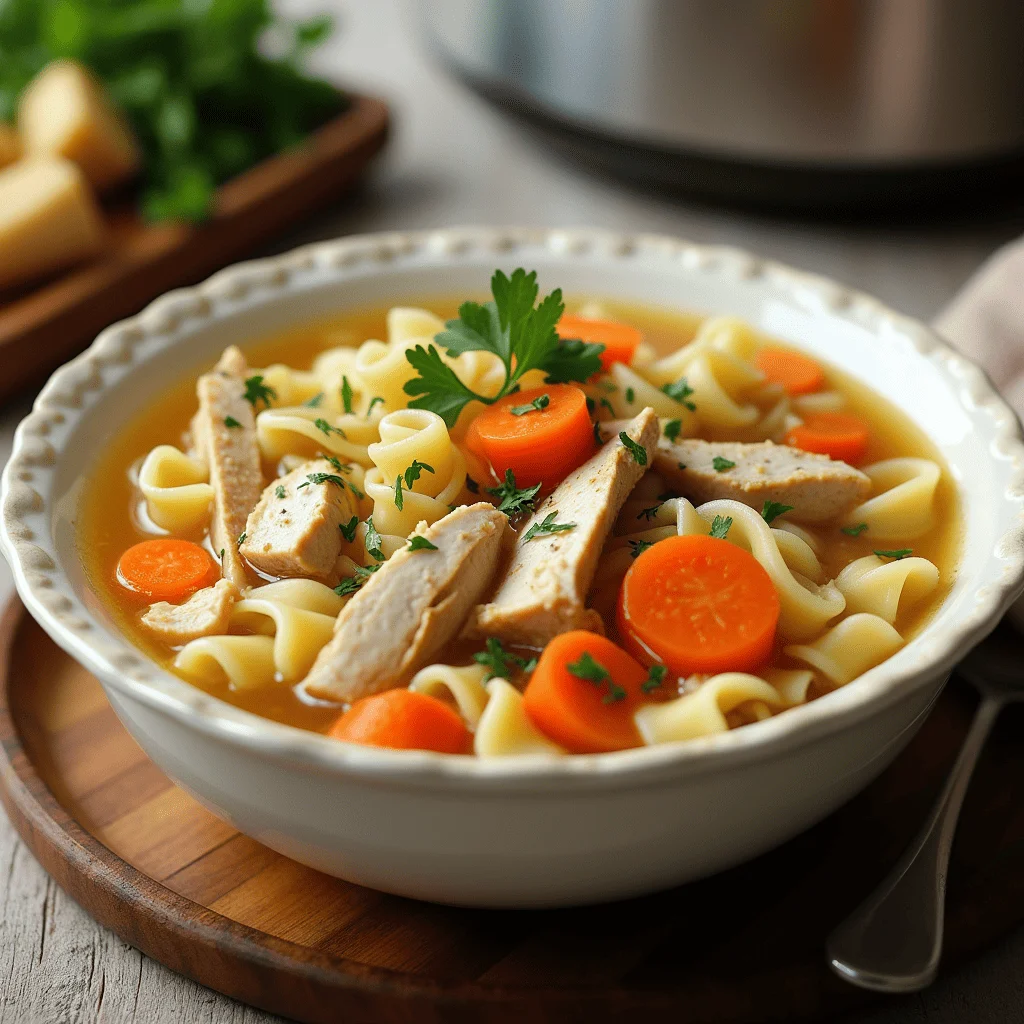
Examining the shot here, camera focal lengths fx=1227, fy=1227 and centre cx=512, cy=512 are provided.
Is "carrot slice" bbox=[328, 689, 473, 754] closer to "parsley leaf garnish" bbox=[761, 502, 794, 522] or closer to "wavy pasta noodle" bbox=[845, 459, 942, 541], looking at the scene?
"parsley leaf garnish" bbox=[761, 502, 794, 522]

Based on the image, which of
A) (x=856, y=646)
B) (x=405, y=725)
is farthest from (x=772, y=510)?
(x=405, y=725)

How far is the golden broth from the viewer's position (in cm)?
318

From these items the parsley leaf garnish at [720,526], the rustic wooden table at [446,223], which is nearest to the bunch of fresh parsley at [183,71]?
the rustic wooden table at [446,223]

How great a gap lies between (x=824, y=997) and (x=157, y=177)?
5265 millimetres

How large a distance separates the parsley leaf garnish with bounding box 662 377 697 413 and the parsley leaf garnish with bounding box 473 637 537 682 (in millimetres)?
1192

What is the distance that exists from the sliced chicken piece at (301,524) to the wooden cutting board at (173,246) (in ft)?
7.28

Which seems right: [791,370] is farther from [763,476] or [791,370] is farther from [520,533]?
[520,533]

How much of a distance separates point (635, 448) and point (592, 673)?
0.79m

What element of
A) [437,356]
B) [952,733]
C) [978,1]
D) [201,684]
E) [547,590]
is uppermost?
[978,1]

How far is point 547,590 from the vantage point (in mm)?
3049

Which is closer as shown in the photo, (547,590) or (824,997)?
(824,997)

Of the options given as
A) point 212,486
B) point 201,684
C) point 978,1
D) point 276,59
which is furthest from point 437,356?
point 276,59

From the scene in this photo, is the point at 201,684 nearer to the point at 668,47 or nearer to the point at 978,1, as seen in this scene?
the point at 668,47

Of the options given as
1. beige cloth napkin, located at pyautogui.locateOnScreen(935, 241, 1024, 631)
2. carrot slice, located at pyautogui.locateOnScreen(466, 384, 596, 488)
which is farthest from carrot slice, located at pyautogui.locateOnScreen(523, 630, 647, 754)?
beige cloth napkin, located at pyautogui.locateOnScreen(935, 241, 1024, 631)
